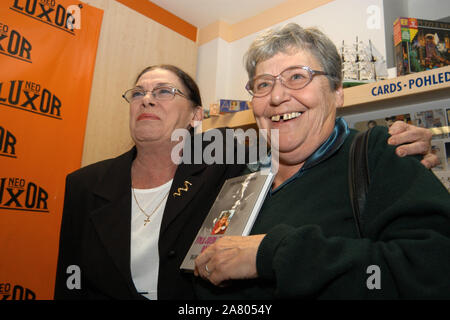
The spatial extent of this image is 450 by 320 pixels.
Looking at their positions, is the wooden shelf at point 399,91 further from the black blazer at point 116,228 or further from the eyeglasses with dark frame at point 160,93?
the eyeglasses with dark frame at point 160,93

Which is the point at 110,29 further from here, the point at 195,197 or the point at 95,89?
the point at 195,197

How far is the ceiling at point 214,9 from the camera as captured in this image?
3.01 meters

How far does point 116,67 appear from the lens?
8.66 ft

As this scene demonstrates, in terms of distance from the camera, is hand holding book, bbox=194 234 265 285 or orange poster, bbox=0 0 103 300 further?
orange poster, bbox=0 0 103 300

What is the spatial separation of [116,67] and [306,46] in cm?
197

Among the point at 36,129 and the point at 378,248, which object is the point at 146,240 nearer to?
the point at 378,248

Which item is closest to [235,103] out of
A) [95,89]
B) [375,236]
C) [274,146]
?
[95,89]

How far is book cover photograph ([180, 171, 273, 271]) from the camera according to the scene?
3.01ft

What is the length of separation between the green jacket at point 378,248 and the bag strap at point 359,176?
18mm

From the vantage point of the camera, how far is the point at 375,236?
743 mm

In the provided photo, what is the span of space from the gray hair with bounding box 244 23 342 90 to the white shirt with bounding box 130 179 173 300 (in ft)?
2.53

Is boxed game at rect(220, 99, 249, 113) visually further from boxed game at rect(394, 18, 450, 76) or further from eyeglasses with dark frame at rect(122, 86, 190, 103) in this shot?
boxed game at rect(394, 18, 450, 76)

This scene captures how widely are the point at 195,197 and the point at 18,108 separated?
143 cm

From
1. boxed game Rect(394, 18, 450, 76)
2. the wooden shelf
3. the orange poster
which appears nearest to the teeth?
the wooden shelf
